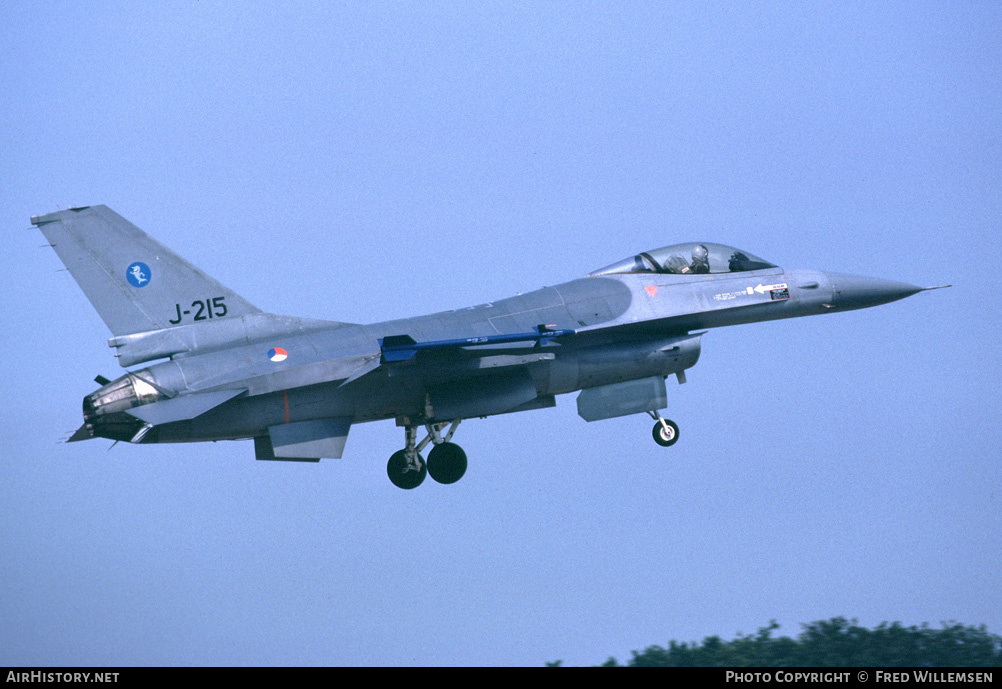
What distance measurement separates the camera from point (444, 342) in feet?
68.8

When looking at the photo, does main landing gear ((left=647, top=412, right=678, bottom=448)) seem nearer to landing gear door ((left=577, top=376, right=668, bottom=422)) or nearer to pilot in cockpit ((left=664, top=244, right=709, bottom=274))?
landing gear door ((left=577, top=376, right=668, bottom=422))

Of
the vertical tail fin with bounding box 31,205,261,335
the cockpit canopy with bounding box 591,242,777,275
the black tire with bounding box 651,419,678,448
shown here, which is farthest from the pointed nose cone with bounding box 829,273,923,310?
the vertical tail fin with bounding box 31,205,261,335

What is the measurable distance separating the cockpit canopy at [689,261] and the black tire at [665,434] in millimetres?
2888

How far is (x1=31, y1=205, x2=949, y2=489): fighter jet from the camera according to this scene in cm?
2100

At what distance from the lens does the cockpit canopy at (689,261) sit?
24562 mm

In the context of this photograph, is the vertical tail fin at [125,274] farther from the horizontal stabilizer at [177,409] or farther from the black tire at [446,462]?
the black tire at [446,462]

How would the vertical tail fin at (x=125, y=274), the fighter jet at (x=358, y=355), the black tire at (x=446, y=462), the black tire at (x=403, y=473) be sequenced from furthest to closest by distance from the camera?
the black tire at (x=403, y=473) < the black tire at (x=446, y=462) < the vertical tail fin at (x=125, y=274) < the fighter jet at (x=358, y=355)

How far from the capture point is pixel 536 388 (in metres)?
23.2

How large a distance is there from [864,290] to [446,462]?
886cm

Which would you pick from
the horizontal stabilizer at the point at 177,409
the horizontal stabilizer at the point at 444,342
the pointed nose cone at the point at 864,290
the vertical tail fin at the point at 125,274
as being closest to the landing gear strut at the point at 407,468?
the horizontal stabilizer at the point at 444,342

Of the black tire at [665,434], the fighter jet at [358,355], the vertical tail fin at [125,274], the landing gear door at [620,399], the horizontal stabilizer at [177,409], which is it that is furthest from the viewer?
the black tire at [665,434]

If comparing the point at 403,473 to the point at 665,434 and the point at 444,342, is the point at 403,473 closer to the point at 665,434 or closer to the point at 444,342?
the point at 444,342

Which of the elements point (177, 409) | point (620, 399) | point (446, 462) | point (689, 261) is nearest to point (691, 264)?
point (689, 261)
